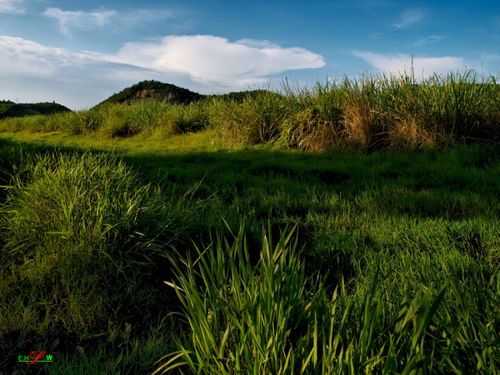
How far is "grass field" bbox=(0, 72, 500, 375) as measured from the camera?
1.29m

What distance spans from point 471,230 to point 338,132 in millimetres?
4736

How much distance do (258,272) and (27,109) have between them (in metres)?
32.7

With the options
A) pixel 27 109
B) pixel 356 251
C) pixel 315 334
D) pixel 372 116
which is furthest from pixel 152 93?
pixel 315 334

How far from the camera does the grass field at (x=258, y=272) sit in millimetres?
1285

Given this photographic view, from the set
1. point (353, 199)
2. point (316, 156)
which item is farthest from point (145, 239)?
point (316, 156)

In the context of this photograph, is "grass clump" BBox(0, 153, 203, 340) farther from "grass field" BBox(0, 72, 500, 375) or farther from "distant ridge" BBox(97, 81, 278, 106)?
"distant ridge" BBox(97, 81, 278, 106)

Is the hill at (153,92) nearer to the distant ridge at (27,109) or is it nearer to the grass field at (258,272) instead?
the distant ridge at (27,109)

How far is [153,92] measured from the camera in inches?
909

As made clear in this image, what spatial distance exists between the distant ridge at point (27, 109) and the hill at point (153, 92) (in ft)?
18.7

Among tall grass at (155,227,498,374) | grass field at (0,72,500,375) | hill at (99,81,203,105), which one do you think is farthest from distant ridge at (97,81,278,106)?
tall grass at (155,227,498,374)

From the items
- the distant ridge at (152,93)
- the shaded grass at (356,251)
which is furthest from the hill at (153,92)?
the shaded grass at (356,251)

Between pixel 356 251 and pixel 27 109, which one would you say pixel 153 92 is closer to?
pixel 27 109

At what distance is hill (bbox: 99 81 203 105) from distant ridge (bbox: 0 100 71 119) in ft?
18.7

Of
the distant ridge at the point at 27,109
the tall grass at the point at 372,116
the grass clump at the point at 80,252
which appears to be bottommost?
the grass clump at the point at 80,252
